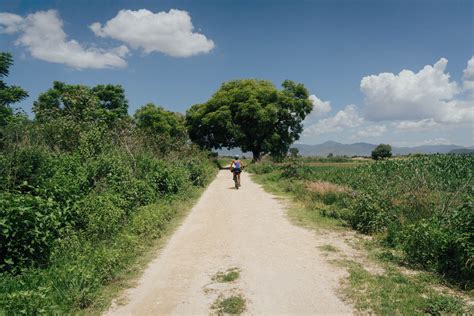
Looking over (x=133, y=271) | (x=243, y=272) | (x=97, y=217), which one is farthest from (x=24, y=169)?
(x=243, y=272)

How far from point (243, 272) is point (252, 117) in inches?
1544

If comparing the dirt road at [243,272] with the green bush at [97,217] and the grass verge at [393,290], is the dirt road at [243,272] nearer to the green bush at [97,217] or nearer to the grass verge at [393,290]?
the grass verge at [393,290]

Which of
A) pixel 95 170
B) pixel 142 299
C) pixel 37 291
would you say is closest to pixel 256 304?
pixel 142 299

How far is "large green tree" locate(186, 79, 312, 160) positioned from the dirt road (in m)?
33.9

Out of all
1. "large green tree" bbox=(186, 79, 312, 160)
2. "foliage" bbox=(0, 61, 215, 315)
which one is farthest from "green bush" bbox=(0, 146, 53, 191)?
"large green tree" bbox=(186, 79, 312, 160)

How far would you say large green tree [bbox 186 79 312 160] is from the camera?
45.9 metres

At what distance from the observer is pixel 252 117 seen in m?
45.8

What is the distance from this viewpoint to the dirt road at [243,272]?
5.78 m

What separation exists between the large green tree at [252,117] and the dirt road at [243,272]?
33.9 meters

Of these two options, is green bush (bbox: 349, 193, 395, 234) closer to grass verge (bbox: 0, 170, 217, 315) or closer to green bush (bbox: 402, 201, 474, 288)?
green bush (bbox: 402, 201, 474, 288)

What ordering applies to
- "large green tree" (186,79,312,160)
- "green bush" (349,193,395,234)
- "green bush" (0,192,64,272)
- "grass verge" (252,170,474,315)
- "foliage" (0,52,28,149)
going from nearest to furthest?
"grass verge" (252,170,474,315), "green bush" (0,192,64,272), "green bush" (349,193,395,234), "foliage" (0,52,28,149), "large green tree" (186,79,312,160)

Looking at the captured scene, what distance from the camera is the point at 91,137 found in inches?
591

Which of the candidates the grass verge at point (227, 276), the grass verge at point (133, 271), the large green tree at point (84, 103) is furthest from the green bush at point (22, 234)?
the large green tree at point (84, 103)

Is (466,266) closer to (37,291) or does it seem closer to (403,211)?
(403,211)
